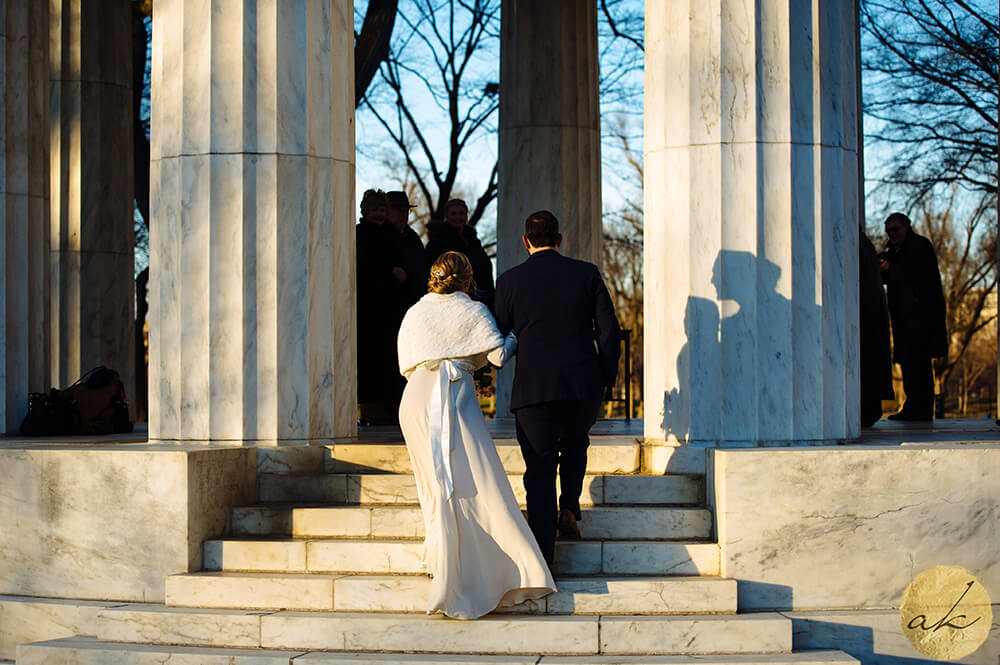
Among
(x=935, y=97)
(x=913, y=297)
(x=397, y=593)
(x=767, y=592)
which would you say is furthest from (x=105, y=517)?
(x=935, y=97)

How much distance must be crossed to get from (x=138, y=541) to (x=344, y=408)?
2141mm

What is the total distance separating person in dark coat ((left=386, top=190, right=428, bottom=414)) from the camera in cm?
1319

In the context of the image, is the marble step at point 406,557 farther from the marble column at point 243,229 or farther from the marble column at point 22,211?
the marble column at point 22,211

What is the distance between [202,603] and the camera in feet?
26.9

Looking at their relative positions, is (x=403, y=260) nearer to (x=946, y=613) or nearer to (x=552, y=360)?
(x=552, y=360)

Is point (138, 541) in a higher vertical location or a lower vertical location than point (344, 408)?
lower

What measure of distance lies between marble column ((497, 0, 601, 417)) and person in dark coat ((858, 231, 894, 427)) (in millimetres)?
4222

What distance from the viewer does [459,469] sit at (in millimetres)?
7621

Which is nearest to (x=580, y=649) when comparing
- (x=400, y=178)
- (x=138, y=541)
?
(x=138, y=541)

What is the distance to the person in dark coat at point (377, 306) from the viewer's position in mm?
13297

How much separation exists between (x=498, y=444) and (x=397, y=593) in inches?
79.0

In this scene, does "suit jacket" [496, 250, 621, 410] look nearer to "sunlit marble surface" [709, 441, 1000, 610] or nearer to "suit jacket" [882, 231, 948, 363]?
"sunlit marble surface" [709, 441, 1000, 610]

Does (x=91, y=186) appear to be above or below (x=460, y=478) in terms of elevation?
above

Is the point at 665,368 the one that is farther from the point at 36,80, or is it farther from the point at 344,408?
the point at 36,80
